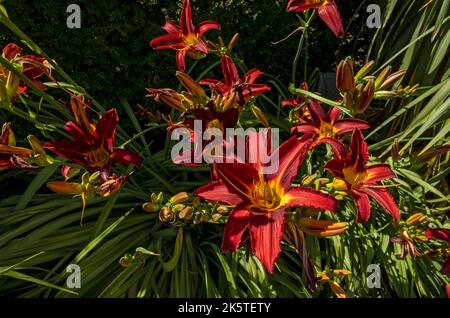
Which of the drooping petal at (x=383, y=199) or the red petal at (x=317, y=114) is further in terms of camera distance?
the red petal at (x=317, y=114)

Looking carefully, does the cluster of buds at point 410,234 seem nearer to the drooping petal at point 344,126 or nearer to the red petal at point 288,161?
the drooping petal at point 344,126

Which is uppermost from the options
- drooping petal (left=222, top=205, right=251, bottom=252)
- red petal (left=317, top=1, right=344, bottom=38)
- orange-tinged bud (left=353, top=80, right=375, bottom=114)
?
red petal (left=317, top=1, right=344, bottom=38)

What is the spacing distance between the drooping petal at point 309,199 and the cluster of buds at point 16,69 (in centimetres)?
56

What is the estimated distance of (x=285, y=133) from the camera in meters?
1.68

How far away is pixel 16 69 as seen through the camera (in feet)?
2.74

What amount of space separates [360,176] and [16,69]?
690mm

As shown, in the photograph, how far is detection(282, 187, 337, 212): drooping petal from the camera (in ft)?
2.42

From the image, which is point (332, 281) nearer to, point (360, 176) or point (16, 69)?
point (360, 176)

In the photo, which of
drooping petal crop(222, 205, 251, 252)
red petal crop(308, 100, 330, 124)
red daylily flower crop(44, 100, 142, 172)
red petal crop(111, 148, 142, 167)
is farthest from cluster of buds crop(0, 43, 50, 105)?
red petal crop(308, 100, 330, 124)

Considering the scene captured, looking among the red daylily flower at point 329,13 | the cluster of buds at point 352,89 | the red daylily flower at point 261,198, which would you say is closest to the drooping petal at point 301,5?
the red daylily flower at point 329,13

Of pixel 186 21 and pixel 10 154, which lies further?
pixel 186 21

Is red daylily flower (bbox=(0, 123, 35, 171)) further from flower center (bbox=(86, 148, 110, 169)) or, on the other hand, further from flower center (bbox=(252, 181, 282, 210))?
flower center (bbox=(252, 181, 282, 210))

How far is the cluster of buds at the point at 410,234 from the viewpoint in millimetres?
1019

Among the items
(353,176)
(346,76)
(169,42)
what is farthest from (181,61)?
(353,176)
